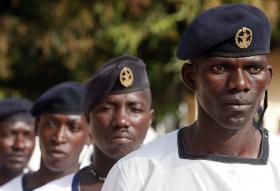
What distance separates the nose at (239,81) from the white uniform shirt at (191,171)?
310 millimetres

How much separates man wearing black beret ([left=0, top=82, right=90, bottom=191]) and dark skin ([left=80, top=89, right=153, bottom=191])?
4.18ft

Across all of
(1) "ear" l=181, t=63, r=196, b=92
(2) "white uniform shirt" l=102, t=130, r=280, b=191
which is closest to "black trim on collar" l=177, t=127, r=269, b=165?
Answer: (2) "white uniform shirt" l=102, t=130, r=280, b=191

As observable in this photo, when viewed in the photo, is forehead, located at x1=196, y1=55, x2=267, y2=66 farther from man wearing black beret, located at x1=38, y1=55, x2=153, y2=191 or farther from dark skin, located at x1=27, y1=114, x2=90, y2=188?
dark skin, located at x1=27, y1=114, x2=90, y2=188

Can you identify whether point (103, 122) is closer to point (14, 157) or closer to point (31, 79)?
point (14, 157)

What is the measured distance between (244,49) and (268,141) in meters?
0.44

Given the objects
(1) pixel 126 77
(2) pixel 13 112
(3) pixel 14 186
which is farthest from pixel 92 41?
(1) pixel 126 77

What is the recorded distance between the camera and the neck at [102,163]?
237 inches

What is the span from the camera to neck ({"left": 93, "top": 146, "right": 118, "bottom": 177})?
6027 mm

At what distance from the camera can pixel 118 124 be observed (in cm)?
596

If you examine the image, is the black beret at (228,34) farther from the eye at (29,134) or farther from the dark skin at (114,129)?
the eye at (29,134)

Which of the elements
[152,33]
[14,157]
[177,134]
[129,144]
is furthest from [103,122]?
[152,33]

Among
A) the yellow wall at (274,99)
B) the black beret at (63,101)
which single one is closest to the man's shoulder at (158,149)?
the black beret at (63,101)

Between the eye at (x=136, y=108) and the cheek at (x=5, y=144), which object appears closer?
the eye at (x=136, y=108)

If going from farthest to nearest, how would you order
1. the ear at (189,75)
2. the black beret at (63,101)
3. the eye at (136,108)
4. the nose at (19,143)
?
the nose at (19,143) < the black beret at (63,101) < the eye at (136,108) < the ear at (189,75)
